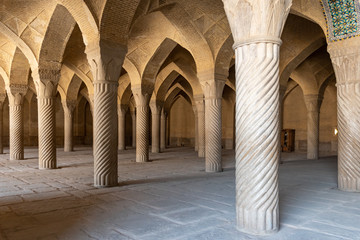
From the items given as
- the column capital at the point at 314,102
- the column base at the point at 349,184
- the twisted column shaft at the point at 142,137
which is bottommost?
the column base at the point at 349,184

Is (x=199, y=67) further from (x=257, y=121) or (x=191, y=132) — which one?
(x=191, y=132)

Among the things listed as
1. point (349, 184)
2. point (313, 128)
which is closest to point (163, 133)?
point (313, 128)

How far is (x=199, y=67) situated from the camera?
8297 millimetres

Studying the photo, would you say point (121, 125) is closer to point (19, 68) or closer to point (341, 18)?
point (19, 68)

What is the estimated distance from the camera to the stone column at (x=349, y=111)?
525 centimetres

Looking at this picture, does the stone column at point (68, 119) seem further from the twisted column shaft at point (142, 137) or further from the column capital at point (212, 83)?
the column capital at point (212, 83)

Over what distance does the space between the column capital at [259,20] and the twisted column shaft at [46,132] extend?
6513 mm

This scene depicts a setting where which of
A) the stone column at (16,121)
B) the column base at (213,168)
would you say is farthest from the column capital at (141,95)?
the stone column at (16,121)

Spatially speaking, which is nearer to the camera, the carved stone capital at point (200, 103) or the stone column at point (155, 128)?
the carved stone capital at point (200, 103)

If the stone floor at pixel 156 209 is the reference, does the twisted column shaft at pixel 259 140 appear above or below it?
above

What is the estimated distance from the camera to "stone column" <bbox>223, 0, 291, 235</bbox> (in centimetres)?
308

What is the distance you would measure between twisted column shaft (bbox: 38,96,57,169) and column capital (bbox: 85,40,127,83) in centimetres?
311

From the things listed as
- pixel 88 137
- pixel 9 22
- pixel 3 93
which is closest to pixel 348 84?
pixel 9 22

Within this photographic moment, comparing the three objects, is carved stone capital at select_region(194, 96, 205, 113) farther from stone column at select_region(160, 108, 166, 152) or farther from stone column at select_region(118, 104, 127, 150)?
stone column at select_region(118, 104, 127, 150)
